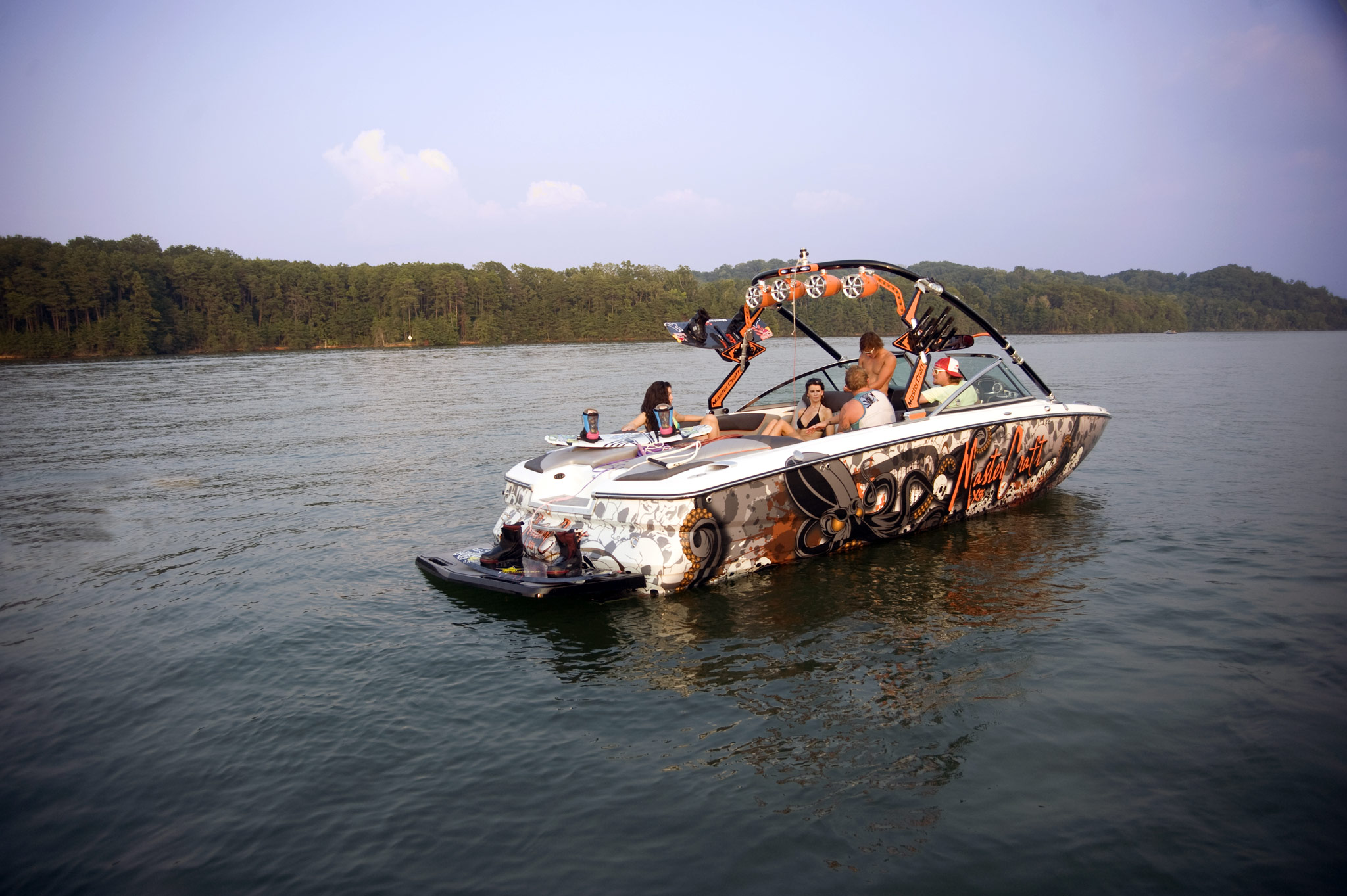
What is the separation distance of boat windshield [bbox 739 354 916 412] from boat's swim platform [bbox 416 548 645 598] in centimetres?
Result: 355

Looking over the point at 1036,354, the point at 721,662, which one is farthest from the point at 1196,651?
the point at 1036,354

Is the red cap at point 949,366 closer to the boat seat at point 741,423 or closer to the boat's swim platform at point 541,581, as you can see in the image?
the boat seat at point 741,423

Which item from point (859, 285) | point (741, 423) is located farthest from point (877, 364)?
point (741, 423)

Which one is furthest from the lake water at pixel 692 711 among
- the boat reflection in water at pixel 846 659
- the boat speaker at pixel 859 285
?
the boat speaker at pixel 859 285

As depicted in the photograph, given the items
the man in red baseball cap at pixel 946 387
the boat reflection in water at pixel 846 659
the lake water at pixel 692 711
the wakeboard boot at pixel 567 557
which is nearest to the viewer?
the lake water at pixel 692 711

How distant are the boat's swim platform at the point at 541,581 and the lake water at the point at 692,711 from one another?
0.92 ft

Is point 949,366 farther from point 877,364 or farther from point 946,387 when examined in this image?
point 877,364

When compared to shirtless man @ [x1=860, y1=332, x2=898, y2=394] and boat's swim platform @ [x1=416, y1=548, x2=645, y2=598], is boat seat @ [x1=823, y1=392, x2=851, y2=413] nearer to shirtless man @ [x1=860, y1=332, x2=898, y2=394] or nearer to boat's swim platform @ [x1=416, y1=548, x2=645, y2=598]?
shirtless man @ [x1=860, y1=332, x2=898, y2=394]

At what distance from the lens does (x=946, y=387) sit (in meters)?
9.15

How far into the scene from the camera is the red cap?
929 cm

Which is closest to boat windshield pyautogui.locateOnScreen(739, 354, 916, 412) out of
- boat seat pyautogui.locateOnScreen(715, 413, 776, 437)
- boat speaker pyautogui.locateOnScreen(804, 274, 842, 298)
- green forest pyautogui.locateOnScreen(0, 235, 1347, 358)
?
boat seat pyautogui.locateOnScreen(715, 413, 776, 437)

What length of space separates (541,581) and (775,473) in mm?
2167

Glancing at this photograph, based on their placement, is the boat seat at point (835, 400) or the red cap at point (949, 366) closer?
the boat seat at point (835, 400)

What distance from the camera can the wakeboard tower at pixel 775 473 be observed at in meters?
6.70
